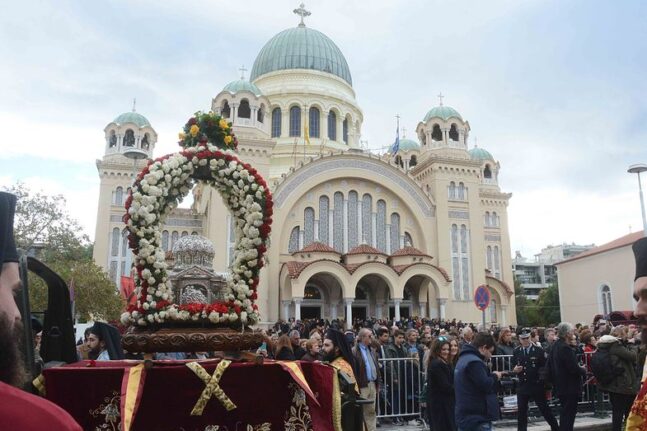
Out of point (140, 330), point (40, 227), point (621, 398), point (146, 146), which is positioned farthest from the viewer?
point (146, 146)

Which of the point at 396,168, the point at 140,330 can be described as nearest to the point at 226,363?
the point at 140,330

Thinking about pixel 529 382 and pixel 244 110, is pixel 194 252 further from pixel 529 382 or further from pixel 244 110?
pixel 244 110

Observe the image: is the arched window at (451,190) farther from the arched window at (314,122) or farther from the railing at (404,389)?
the railing at (404,389)

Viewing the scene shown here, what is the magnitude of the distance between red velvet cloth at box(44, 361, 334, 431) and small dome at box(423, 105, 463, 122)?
106 feet

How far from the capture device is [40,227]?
2616 centimetres

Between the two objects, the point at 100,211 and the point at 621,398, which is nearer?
the point at 621,398

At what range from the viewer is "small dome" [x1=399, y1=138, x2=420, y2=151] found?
42.8 metres

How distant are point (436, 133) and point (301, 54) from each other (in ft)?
37.9

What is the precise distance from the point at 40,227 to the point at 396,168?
19764mm

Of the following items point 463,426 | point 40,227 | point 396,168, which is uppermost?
point 396,168

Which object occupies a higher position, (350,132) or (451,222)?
(350,132)

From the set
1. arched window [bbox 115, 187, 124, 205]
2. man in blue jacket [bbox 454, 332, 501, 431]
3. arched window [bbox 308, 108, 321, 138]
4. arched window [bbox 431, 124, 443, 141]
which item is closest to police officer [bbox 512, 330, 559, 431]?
man in blue jacket [bbox 454, 332, 501, 431]

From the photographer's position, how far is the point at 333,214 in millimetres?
31016

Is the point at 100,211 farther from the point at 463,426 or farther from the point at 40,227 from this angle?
the point at 463,426
